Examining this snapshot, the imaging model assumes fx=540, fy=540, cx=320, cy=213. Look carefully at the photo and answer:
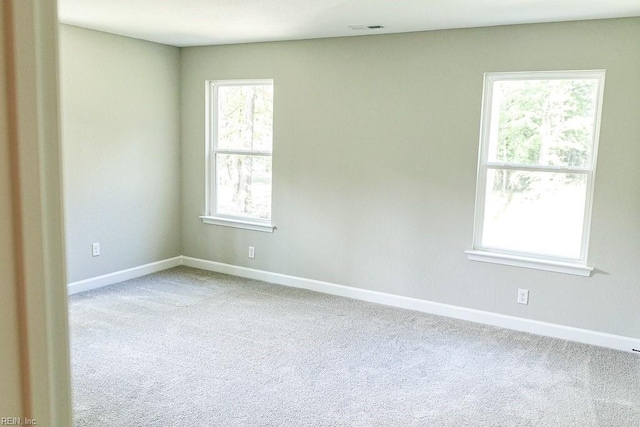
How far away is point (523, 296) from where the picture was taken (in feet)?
14.0

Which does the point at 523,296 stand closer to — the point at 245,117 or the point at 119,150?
the point at 245,117

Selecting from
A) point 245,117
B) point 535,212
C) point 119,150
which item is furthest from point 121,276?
point 535,212

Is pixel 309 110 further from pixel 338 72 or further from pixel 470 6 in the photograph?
pixel 470 6

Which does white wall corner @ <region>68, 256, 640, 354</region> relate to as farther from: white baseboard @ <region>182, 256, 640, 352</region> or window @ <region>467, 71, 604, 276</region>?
window @ <region>467, 71, 604, 276</region>

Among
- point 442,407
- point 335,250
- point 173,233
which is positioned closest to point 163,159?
point 173,233

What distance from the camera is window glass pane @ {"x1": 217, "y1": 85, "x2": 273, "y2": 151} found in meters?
5.38

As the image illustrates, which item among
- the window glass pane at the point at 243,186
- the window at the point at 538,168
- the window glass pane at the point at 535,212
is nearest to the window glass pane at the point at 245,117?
the window glass pane at the point at 243,186

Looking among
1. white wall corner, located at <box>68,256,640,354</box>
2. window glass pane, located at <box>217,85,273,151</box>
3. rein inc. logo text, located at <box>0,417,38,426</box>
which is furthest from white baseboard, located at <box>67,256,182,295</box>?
rein inc. logo text, located at <box>0,417,38,426</box>

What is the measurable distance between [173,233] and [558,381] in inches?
162

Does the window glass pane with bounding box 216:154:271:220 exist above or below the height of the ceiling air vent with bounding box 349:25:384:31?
below

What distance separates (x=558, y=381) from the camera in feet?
11.2

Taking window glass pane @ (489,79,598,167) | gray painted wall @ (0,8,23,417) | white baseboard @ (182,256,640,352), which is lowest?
white baseboard @ (182,256,640,352)

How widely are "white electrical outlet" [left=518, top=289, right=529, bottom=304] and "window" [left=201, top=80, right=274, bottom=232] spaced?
2.42 metres

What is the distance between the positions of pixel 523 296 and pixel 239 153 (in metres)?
3.05
